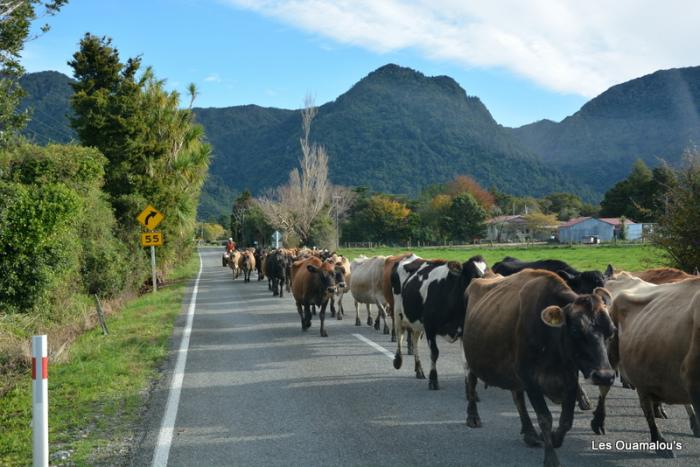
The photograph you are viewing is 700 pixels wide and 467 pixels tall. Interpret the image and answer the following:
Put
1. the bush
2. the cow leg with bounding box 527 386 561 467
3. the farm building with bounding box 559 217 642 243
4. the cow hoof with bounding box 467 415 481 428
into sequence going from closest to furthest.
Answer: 1. the cow leg with bounding box 527 386 561 467
2. the cow hoof with bounding box 467 415 481 428
3. the bush
4. the farm building with bounding box 559 217 642 243

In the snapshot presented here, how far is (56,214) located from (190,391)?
9.14 metres

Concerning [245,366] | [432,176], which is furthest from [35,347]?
[432,176]

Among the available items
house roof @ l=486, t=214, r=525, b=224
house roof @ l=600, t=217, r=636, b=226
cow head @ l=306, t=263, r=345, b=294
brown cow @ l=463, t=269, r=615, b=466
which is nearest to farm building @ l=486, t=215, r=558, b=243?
house roof @ l=486, t=214, r=525, b=224

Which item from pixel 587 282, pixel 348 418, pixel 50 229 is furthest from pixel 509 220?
pixel 348 418

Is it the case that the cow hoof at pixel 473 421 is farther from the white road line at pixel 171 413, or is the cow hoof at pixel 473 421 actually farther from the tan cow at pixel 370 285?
the tan cow at pixel 370 285

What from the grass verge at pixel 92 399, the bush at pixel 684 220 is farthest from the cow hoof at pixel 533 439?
the bush at pixel 684 220

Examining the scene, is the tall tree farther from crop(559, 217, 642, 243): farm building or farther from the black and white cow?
crop(559, 217, 642, 243): farm building

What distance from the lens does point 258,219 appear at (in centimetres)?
8244

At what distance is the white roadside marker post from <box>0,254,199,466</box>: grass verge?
640mm

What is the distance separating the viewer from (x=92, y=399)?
815 centimetres

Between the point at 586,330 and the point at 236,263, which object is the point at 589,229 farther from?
the point at 586,330

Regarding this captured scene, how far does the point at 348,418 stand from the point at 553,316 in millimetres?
2982

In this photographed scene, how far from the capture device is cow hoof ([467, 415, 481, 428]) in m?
6.41

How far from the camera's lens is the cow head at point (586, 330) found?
4.73 m
